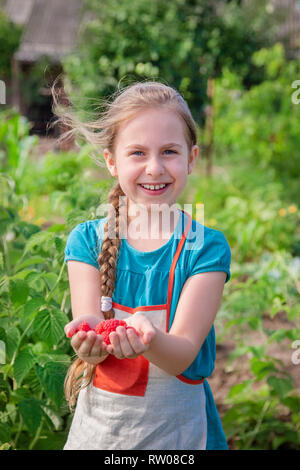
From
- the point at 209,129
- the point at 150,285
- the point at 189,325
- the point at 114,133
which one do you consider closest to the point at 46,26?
the point at 209,129

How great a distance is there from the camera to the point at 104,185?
1836 millimetres

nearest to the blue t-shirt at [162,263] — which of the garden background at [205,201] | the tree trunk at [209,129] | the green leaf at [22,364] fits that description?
the garden background at [205,201]

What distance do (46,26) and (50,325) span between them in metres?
14.7

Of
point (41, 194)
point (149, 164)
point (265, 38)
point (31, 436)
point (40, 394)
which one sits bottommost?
point (31, 436)

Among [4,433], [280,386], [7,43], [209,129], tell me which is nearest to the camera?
[4,433]

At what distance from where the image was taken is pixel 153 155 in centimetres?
125

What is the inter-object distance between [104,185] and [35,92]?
36.2 ft

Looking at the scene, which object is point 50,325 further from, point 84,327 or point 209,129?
point 209,129

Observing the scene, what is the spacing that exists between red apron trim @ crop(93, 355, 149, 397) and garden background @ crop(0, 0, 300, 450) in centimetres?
21

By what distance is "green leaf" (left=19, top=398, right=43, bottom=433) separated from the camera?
144 centimetres

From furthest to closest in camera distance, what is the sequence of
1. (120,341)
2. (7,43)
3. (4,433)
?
(7,43), (4,433), (120,341)

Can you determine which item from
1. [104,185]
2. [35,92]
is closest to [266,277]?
[104,185]

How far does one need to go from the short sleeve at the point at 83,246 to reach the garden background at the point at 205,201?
0.18 m

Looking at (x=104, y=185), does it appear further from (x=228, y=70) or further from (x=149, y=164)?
(x=228, y=70)
